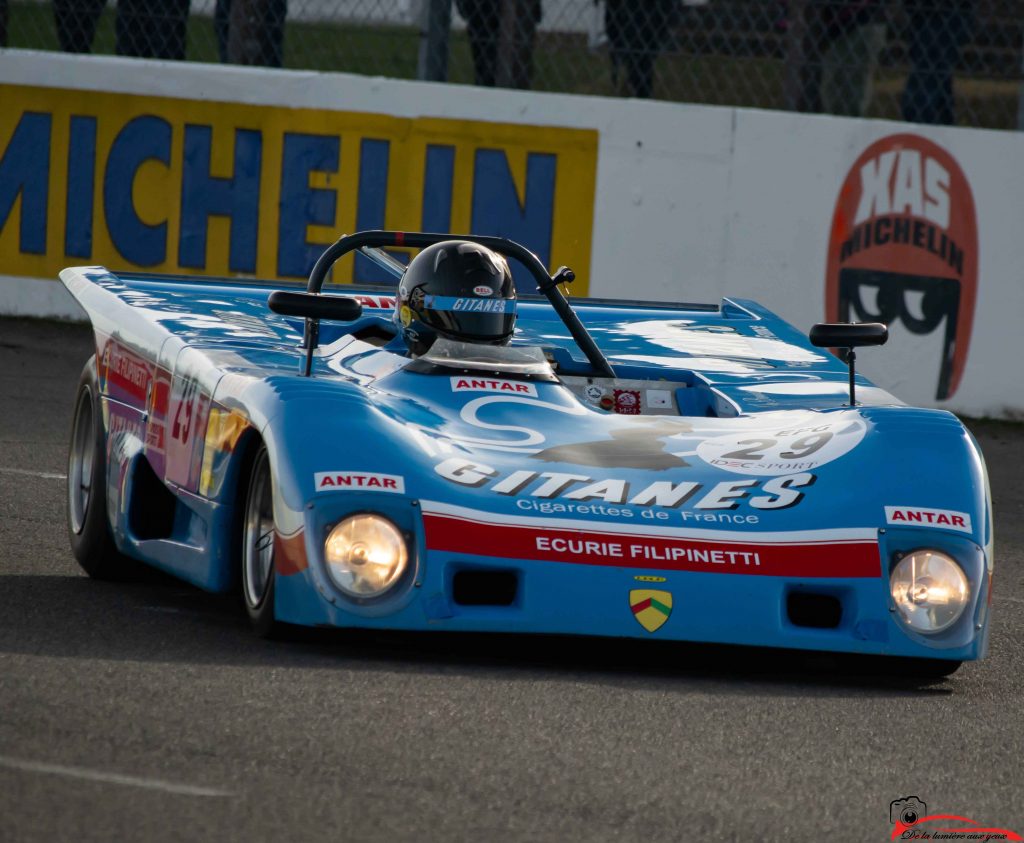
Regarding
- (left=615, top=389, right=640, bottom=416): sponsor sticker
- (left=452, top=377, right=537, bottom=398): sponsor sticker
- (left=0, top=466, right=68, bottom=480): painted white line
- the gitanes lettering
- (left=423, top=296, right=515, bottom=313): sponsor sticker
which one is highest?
(left=423, top=296, right=515, bottom=313): sponsor sticker

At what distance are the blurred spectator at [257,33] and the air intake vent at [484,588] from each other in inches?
268

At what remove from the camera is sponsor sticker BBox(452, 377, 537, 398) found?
5594mm

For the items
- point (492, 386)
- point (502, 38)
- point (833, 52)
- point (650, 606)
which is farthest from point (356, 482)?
point (833, 52)

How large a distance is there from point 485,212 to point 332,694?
658cm

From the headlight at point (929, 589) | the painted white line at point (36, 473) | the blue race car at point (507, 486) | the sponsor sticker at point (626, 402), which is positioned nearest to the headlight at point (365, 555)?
the blue race car at point (507, 486)

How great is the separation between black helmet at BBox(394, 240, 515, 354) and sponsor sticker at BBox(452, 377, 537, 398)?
0.90ft

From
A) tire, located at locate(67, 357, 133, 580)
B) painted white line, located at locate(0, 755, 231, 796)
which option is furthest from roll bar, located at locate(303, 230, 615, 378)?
painted white line, located at locate(0, 755, 231, 796)

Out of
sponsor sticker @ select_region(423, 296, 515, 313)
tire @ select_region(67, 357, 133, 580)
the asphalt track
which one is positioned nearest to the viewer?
the asphalt track

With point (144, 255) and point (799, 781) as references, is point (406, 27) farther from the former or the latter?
point (799, 781)

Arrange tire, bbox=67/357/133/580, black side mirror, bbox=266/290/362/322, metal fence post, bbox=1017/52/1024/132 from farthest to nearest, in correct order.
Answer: metal fence post, bbox=1017/52/1024/132, tire, bbox=67/357/133/580, black side mirror, bbox=266/290/362/322

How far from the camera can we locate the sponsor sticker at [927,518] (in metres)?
5.02

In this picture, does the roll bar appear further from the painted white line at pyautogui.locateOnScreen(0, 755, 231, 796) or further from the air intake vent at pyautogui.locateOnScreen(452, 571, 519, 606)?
the painted white line at pyautogui.locateOnScreen(0, 755, 231, 796)

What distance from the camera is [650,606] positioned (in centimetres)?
479

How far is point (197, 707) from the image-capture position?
13.6 ft
